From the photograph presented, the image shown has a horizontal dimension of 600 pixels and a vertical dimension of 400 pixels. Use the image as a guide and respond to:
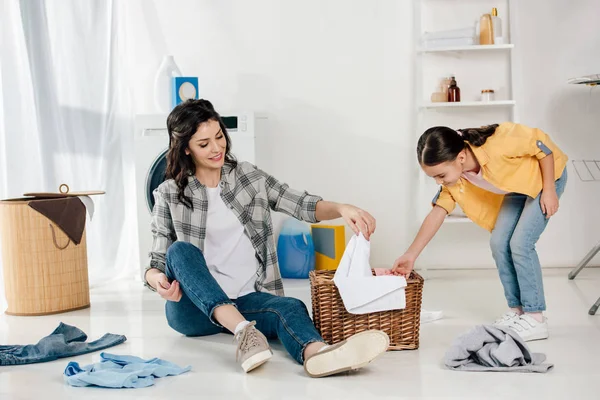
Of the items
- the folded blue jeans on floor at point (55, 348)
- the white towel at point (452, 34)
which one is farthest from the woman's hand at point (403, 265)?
the white towel at point (452, 34)

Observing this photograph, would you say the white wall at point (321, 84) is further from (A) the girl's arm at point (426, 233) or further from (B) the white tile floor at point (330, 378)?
(A) the girl's arm at point (426, 233)

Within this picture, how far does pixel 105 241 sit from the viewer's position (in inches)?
153

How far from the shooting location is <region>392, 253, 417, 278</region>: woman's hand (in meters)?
2.41

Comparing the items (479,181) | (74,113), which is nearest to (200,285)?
(479,181)

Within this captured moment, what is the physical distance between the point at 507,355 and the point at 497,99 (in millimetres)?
2290

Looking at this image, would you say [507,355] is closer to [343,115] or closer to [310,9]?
[343,115]

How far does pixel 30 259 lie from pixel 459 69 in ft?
7.94

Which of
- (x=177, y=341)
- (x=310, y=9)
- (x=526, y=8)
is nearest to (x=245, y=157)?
(x=310, y=9)

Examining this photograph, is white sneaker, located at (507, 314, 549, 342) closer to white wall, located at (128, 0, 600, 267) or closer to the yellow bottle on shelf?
the yellow bottle on shelf

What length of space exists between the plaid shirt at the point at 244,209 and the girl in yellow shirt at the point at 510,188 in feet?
1.37

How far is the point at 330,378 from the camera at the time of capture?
2043 millimetres

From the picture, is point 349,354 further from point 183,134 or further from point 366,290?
point 183,134

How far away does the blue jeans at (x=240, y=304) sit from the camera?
2.18m

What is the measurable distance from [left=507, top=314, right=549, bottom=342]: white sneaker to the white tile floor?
34 mm
